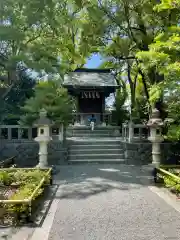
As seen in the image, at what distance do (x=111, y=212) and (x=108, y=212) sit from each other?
7 cm

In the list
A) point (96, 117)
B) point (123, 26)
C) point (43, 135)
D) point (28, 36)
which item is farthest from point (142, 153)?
point (28, 36)

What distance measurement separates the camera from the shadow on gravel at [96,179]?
26.9 ft

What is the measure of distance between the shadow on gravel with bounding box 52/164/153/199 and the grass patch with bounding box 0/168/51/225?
78 centimetres

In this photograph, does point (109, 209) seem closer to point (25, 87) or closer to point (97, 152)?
point (97, 152)

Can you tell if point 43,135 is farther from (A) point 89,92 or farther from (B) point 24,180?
(A) point 89,92

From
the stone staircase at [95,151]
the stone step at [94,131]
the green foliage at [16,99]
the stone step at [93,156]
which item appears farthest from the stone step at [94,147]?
the stone step at [94,131]

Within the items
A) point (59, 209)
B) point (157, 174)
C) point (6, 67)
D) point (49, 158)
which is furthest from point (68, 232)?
point (6, 67)

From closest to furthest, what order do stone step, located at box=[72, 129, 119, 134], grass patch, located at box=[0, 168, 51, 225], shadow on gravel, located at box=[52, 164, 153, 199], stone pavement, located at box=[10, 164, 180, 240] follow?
stone pavement, located at box=[10, 164, 180, 240] < grass patch, located at box=[0, 168, 51, 225] < shadow on gravel, located at box=[52, 164, 153, 199] < stone step, located at box=[72, 129, 119, 134]

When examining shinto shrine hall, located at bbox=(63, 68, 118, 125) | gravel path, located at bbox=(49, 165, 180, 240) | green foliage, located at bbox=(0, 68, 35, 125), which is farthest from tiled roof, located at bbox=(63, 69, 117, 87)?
gravel path, located at bbox=(49, 165, 180, 240)

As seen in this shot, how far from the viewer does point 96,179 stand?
32.0 ft

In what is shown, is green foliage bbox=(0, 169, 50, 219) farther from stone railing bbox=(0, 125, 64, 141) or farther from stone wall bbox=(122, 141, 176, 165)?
stone wall bbox=(122, 141, 176, 165)

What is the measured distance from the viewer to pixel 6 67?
1399cm

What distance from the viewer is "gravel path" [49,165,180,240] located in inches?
193

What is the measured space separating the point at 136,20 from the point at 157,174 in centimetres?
1033
